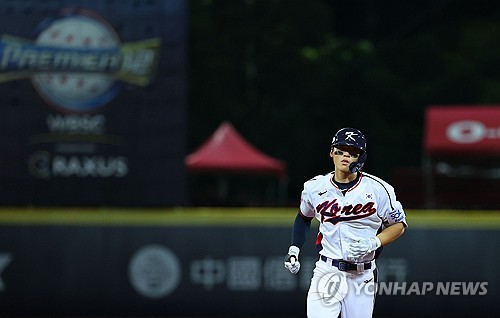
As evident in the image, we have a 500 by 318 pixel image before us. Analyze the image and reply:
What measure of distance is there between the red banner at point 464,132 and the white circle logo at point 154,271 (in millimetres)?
10081

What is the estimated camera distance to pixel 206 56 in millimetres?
37500

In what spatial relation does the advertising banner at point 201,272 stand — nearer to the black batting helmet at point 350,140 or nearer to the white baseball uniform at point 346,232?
the white baseball uniform at point 346,232

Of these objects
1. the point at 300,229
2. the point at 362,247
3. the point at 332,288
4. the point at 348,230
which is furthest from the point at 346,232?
the point at 300,229

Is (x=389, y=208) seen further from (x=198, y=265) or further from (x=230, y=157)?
(x=230, y=157)

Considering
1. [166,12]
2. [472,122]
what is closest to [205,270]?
[166,12]

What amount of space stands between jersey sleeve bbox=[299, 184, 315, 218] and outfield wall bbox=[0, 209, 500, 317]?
536 cm

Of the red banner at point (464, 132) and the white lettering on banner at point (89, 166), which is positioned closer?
the white lettering on banner at point (89, 166)

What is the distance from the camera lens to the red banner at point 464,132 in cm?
2370

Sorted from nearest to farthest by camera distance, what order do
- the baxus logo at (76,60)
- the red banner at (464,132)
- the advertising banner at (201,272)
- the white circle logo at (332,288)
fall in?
the white circle logo at (332,288)
the baxus logo at (76,60)
the advertising banner at (201,272)
the red banner at (464,132)

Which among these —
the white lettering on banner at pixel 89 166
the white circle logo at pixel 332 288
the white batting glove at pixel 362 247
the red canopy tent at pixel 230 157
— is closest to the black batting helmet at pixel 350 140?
the white batting glove at pixel 362 247

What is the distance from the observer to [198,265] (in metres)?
14.8

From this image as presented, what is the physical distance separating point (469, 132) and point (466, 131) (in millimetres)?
73

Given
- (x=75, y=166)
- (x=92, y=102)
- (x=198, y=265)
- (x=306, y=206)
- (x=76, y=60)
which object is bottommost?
(x=198, y=265)

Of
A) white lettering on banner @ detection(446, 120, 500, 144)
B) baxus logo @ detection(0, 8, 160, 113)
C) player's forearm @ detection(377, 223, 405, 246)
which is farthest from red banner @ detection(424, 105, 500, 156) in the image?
player's forearm @ detection(377, 223, 405, 246)
